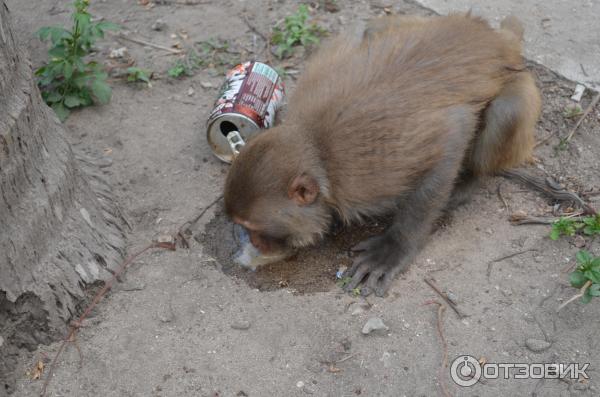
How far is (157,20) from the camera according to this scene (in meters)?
5.97

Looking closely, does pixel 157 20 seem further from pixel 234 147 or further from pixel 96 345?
pixel 96 345

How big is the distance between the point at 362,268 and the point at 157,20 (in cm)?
328

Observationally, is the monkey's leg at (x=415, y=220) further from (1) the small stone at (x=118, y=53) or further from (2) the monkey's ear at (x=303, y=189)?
(1) the small stone at (x=118, y=53)

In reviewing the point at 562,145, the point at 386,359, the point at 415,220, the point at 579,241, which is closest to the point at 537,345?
the point at 386,359

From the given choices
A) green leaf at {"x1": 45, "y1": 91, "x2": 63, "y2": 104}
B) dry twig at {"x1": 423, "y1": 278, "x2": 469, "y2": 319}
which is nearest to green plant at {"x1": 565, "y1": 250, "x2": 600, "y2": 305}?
dry twig at {"x1": 423, "y1": 278, "x2": 469, "y2": 319}

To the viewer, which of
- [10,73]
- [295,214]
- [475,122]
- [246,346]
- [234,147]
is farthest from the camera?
[234,147]

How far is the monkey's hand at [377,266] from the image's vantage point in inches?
151

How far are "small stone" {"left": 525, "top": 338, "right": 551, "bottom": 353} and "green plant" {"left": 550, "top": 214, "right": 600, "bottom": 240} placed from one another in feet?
2.46

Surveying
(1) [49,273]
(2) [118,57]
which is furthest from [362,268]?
(2) [118,57]

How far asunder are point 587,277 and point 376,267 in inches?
44.0

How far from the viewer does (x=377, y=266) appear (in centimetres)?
390

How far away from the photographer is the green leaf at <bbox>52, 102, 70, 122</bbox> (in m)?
→ 4.89

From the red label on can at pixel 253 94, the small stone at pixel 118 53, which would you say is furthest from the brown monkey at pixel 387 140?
the small stone at pixel 118 53

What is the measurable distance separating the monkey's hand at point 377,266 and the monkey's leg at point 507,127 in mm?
787
